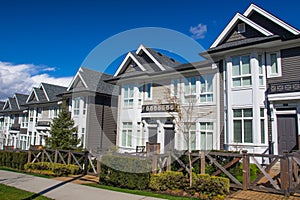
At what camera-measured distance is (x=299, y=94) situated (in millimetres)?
12109

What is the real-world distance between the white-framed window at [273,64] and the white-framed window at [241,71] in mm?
1011

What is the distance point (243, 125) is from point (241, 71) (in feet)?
10.0

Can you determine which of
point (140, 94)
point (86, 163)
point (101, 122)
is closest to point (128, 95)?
point (140, 94)

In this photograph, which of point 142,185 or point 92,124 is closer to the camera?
point 142,185

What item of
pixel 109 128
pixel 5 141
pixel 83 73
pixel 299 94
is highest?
pixel 83 73

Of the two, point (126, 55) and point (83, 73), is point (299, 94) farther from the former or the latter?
point (83, 73)

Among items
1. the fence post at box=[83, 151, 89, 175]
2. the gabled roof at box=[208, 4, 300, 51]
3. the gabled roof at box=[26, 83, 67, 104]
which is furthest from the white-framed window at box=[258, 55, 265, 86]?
the gabled roof at box=[26, 83, 67, 104]

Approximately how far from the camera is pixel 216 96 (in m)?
15.9

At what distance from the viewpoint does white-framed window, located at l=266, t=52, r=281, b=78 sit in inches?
525

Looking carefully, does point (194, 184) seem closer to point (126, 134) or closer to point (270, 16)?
point (270, 16)

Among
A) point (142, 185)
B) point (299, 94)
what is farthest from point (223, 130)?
point (142, 185)

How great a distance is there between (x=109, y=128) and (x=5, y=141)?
22548 mm

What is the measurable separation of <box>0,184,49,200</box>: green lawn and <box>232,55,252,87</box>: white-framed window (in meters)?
11.3

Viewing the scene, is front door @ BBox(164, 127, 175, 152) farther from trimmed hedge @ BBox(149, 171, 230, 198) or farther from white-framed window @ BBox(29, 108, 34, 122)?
white-framed window @ BBox(29, 108, 34, 122)
